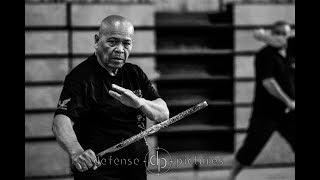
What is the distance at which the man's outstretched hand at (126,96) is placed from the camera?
4.34 metres

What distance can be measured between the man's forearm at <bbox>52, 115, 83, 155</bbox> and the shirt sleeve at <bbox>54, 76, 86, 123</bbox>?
0.16 feet

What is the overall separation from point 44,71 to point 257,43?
3.43m

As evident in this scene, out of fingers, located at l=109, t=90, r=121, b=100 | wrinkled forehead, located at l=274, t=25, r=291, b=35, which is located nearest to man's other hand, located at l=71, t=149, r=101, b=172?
fingers, located at l=109, t=90, r=121, b=100

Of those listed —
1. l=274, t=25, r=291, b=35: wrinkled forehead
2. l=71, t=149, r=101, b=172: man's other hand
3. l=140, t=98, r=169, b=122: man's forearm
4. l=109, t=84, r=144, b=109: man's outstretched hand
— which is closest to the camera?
l=71, t=149, r=101, b=172: man's other hand

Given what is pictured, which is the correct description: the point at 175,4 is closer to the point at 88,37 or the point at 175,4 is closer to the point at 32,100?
the point at 88,37

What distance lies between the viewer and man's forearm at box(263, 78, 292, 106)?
7.64 metres

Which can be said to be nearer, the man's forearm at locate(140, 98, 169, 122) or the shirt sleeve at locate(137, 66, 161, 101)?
the man's forearm at locate(140, 98, 169, 122)

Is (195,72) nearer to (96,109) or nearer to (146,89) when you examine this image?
(146,89)

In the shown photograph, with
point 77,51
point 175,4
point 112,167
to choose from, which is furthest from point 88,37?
point 112,167

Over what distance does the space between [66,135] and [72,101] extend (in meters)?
0.27

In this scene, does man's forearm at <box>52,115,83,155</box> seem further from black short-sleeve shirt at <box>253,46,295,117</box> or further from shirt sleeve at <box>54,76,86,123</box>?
black short-sleeve shirt at <box>253,46,295,117</box>

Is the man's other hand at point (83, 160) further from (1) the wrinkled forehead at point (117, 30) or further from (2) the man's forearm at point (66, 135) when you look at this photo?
(1) the wrinkled forehead at point (117, 30)

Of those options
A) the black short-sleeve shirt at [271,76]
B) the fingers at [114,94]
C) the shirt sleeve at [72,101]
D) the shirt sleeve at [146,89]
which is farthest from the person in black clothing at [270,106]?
the shirt sleeve at [72,101]

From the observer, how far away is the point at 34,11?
334 inches
